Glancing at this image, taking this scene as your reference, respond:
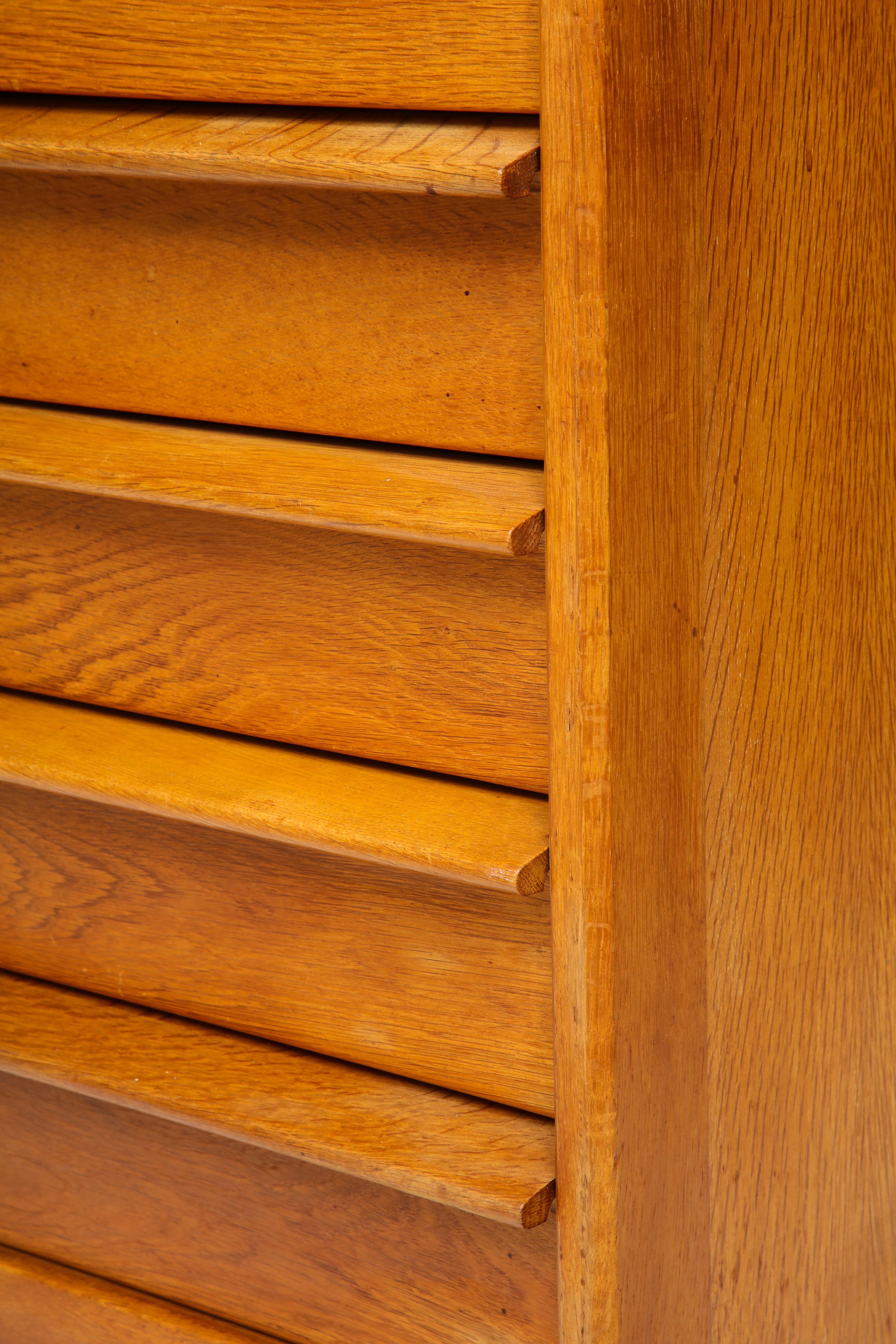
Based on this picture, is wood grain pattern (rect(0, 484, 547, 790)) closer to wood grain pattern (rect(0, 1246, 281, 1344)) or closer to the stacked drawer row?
the stacked drawer row

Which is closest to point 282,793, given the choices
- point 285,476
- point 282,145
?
point 285,476

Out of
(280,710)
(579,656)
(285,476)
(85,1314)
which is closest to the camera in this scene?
(579,656)

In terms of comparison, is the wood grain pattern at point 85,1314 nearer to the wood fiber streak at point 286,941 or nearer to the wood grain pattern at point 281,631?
the wood fiber streak at point 286,941

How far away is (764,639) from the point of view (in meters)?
1.11

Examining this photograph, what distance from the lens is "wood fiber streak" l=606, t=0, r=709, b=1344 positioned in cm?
95

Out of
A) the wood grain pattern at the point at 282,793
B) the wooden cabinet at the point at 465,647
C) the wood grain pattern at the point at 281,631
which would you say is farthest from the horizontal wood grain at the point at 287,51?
the wood grain pattern at the point at 282,793

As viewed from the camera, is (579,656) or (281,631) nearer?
(579,656)

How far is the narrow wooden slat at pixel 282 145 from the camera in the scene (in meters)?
0.96

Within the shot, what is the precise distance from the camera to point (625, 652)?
1000 millimetres

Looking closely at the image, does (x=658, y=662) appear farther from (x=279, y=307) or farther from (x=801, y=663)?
(x=279, y=307)

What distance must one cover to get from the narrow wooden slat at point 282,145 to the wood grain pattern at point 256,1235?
71 centimetres

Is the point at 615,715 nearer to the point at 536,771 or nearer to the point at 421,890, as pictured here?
the point at 536,771

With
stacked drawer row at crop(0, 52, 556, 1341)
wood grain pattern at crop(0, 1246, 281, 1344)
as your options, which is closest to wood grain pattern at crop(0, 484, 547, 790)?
stacked drawer row at crop(0, 52, 556, 1341)

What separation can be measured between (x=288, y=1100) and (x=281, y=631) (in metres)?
0.35
